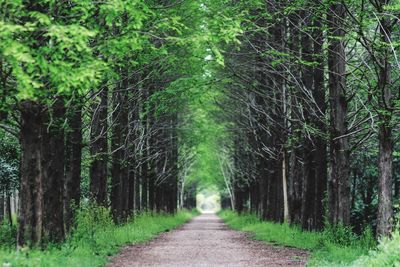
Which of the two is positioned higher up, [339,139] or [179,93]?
[179,93]

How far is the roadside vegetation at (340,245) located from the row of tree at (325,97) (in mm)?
740

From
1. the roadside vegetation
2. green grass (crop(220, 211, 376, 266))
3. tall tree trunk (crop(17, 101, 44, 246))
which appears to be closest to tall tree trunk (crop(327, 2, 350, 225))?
the roadside vegetation

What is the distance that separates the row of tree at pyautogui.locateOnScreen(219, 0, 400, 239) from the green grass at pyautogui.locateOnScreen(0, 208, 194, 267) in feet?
20.0

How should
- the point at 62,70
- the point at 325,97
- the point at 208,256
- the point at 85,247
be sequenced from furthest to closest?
the point at 325,97, the point at 208,256, the point at 85,247, the point at 62,70

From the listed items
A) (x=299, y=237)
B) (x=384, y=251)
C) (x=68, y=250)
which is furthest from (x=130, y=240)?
(x=384, y=251)

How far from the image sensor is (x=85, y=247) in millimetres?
13266

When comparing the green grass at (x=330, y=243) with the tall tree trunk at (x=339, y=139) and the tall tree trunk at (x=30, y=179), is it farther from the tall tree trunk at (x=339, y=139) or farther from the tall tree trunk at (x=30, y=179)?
the tall tree trunk at (x=30, y=179)

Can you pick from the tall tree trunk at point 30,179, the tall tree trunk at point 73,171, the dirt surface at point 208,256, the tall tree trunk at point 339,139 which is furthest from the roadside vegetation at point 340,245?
the tall tree trunk at point 73,171

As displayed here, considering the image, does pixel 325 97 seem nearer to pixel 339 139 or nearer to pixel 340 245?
pixel 339 139

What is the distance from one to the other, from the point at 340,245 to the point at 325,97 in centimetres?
931

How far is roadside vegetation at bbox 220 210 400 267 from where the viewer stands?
9.24 m

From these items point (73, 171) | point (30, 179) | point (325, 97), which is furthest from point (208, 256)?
point (325, 97)

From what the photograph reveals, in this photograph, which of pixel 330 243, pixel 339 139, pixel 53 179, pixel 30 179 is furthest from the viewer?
pixel 339 139

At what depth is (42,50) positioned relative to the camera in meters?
9.78
